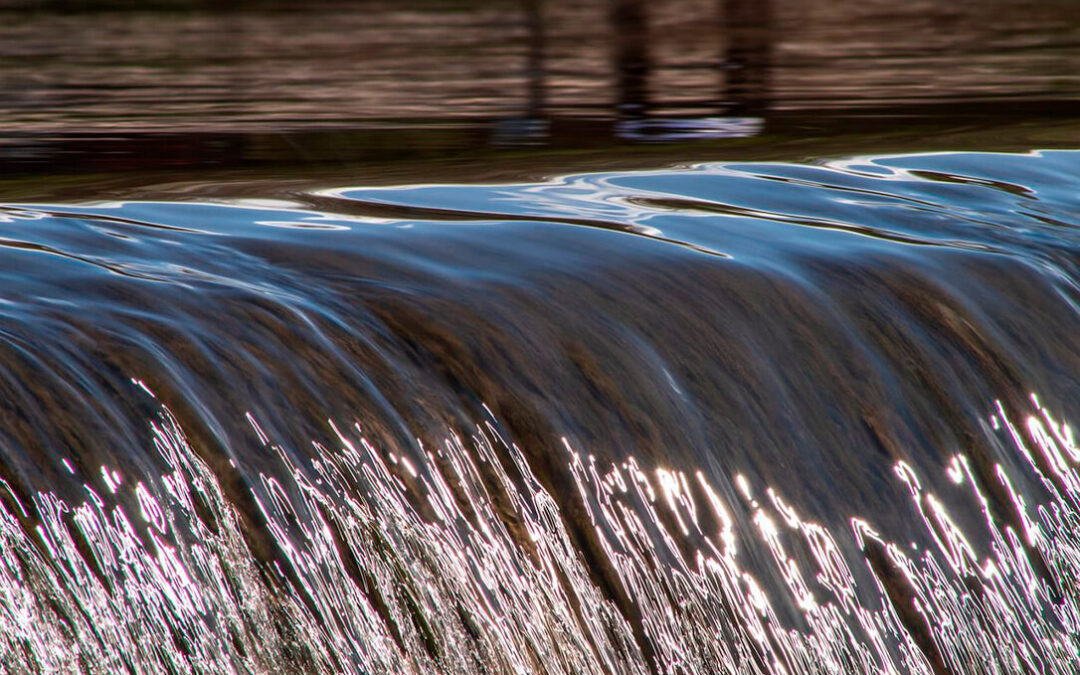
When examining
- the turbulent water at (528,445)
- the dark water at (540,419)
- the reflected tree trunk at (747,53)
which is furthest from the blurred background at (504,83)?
the turbulent water at (528,445)

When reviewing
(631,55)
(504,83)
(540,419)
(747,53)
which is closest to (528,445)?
(540,419)

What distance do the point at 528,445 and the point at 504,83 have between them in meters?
5.02

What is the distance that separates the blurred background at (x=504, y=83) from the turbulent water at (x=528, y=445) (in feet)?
4.38

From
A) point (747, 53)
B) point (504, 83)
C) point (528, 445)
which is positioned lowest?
point (747, 53)

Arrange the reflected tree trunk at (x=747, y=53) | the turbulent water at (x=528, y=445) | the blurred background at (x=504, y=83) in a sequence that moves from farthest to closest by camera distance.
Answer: the reflected tree trunk at (x=747, y=53) < the blurred background at (x=504, y=83) < the turbulent water at (x=528, y=445)

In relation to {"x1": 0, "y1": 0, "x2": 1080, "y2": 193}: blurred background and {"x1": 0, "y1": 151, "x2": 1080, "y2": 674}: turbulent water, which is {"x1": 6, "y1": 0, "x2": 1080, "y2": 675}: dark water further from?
{"x1": 0, "y1": 0, "x2": 1080, "y2": 193}: blurred background

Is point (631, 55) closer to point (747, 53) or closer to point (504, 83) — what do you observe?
point (747, 53)

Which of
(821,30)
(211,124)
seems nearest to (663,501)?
(211,124)

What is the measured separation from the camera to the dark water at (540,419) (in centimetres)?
225

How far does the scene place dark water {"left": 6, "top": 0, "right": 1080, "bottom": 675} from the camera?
225 centimetres

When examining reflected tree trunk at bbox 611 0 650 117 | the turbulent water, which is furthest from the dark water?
reflected tree trunk at bbox 611 0 650 117

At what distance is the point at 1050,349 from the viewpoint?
3293 mm

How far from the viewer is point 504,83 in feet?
24.5

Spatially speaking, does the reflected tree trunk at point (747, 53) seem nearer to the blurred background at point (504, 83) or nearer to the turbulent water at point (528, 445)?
the blurred background at point (504, 83)
